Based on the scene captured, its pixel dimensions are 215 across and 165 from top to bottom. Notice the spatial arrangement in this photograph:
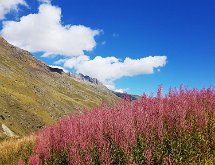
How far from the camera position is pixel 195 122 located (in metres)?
9.49

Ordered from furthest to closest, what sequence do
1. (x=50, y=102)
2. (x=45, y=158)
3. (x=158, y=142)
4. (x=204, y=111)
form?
(x=50, y=102)
(x=45, y=158)
(x=204, y=111)
(x=158, y=142)

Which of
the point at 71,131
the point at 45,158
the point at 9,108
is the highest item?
the point at 9,108

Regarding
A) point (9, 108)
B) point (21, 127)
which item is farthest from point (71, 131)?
point (9, 108)

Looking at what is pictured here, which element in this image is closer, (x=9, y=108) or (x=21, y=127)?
(x=21, y=127)

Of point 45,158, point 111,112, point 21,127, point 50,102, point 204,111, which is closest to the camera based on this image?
point 204,111

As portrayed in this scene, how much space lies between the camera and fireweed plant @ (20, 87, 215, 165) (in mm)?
8805

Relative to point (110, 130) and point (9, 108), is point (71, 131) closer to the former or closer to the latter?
point (110, 130)

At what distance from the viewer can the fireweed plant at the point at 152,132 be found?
880cm

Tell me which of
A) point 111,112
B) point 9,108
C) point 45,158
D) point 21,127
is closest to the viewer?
point 111,112

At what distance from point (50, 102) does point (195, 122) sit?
5303 inches

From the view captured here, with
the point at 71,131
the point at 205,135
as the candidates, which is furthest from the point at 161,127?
the point at 71,131

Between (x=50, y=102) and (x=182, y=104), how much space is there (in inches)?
5292

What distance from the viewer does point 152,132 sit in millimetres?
9078

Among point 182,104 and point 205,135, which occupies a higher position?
point 182,104
